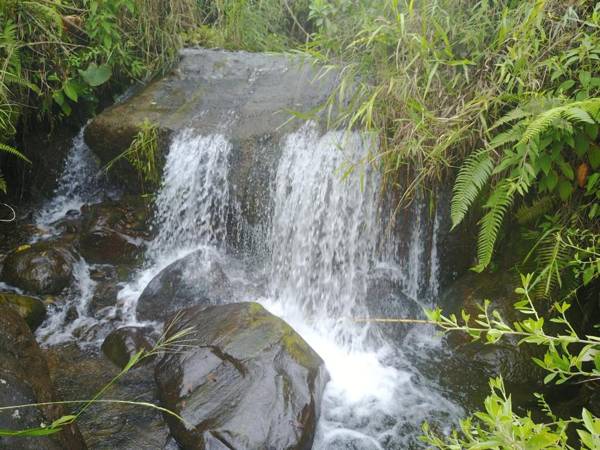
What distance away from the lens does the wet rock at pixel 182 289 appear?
13.6 feet

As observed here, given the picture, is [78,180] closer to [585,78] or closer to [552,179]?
[552,179]

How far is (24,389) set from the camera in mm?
2395

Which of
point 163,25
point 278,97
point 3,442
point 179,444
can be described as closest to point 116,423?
point 179,444

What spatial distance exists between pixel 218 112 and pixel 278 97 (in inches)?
27.8

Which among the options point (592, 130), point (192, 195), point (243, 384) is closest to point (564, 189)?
point (592, 130)

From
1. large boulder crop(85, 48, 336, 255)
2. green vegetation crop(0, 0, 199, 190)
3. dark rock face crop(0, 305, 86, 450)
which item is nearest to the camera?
dark rock face crop(0, 305, 86, 450)

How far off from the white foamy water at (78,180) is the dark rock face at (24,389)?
9.18ft

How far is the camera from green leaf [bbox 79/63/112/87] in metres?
5.15

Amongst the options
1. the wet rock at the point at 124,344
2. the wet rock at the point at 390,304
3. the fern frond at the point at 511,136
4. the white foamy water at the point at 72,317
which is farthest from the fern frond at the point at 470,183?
the white foamy water at the point at 72,317

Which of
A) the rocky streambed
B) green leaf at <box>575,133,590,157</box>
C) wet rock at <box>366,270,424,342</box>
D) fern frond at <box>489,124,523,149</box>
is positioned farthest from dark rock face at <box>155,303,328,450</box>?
green leaf at <box>575,133,590,157</box>

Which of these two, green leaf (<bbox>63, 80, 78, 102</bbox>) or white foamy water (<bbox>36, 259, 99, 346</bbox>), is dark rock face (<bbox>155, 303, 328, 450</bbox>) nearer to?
white foamy water (<bbox>36, 259, 99, 346</bbox>)

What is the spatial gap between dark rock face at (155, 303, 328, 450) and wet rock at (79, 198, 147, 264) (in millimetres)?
1724

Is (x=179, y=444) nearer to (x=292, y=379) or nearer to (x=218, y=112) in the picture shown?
(x=292, y=379)

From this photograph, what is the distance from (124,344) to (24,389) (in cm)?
132
